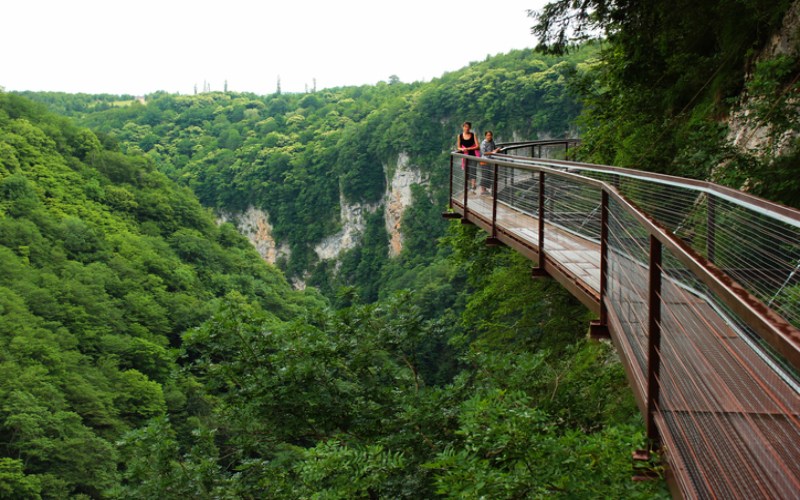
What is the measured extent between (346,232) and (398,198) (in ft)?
31.5

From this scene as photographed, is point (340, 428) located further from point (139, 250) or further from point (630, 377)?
point (139, 250)

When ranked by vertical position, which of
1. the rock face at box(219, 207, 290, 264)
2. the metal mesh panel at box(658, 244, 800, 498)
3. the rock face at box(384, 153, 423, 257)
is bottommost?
the rock face at box(219, 207, 290, 264)

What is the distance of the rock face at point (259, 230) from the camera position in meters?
92.1

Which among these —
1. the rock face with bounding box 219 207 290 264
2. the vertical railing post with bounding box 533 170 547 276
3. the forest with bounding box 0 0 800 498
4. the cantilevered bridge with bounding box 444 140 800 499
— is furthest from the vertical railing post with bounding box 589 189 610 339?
the rock face with bounding box 219 207 290 264

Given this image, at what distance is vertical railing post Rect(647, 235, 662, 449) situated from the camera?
2523 millimetres

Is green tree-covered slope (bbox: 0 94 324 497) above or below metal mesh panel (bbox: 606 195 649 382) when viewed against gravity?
below

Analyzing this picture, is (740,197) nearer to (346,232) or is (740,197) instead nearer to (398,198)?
(398,198)

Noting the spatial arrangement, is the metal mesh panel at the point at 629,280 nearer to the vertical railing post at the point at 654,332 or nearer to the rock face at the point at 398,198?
the vertical railing post at the point at 654,332

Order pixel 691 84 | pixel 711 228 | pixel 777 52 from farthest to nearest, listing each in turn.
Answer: pixel 691 84 < pixel 777 52 < pixel 711 228

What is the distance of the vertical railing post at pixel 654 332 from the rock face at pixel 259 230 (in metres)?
89.3

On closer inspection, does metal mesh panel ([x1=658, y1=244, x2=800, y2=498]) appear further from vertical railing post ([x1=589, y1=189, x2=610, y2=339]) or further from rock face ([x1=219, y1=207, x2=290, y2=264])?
rock face ([x1=219, y1=207, x2=290, y2=264])

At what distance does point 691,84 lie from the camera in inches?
307

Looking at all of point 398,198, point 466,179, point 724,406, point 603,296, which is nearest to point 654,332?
point 724,406

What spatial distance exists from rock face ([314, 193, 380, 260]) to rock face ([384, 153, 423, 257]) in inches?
146
